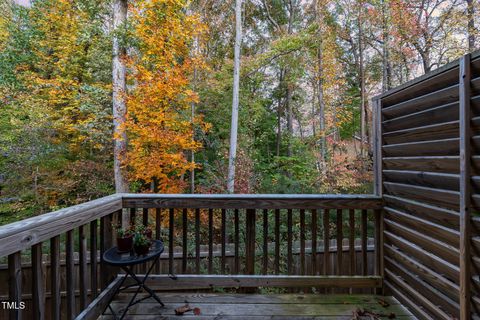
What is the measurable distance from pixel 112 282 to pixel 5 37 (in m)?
8.50

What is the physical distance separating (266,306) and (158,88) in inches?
205

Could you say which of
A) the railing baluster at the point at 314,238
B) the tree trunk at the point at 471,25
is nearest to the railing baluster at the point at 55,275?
the railing baluster at the point at 314,238

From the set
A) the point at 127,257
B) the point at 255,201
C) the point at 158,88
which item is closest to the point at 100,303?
the point at 127,257

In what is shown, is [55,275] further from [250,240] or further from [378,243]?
[378,243]

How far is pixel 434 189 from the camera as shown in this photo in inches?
63.8

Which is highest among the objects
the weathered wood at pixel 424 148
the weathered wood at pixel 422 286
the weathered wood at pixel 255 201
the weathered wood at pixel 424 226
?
the weathered wood at pixel 424 148

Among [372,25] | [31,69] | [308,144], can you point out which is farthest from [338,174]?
[31,69]

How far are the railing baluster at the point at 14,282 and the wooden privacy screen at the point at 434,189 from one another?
2216 mm

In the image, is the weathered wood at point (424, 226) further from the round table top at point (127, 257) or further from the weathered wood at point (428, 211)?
the round table top at point (127, 257)

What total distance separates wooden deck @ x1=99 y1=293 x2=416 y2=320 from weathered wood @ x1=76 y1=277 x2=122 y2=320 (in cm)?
8

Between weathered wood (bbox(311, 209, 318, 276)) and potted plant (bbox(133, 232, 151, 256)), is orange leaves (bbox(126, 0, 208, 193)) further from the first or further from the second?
weathered wood (bbox(311, 209, 318, 276))

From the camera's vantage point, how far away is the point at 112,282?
84.5 inches

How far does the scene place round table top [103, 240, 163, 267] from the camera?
171 cm

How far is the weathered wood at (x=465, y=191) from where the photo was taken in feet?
4.35
